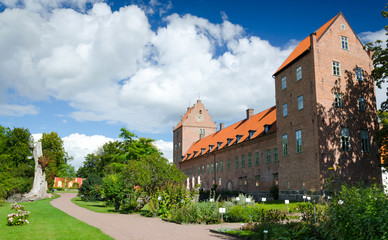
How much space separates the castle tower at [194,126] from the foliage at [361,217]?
53.6 metres

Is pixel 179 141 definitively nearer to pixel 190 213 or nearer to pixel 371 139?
pixel 371 139

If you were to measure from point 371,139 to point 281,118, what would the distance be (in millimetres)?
7055

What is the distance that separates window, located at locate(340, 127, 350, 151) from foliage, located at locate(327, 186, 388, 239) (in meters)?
17.2

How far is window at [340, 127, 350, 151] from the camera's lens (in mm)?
23906

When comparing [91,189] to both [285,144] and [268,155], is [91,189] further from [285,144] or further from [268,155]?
[285,144]

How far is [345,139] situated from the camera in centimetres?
2409

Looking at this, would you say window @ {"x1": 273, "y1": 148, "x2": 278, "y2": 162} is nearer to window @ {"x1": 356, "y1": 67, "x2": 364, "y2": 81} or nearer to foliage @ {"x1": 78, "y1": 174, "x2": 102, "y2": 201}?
window @ {"x1": 356, "y1": 67, "x2": 364, "y2": 81}

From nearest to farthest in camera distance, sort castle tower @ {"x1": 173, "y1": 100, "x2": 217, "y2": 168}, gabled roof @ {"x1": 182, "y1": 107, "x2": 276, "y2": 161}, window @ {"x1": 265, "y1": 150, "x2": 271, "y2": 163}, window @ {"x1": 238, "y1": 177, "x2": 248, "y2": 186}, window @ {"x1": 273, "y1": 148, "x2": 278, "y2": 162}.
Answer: window @ {"x1": 273, "y1": 148, "x2": 278, "y2": 162}, window @ {"x1": 265, "y1": 150, "x2": 271, "y2": 163}, gabled roof @ {"x1": 182, "y1": 107, "x2": 276, "y2": 161}, window @ {"x1": 238, "y1": 177, "x2": 248, "y2": 186}, castle tower @ {"x1": 173, "y1": 100, "x2": 217, "y2": 168}

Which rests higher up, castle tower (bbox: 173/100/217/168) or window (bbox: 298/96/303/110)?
castle tower (bbox: 173/100/217/168)

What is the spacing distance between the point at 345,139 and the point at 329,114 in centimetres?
234

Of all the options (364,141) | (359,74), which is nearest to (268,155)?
(364,141)

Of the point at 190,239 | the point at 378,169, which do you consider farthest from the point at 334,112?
the point at 190,239

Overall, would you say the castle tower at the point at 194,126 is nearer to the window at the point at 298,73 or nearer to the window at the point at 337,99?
the window at the point at 298,73

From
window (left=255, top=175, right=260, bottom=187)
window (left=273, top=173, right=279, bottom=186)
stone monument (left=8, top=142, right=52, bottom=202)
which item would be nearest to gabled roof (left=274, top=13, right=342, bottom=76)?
window (left=273, top=173, right=279, bottom=186)
